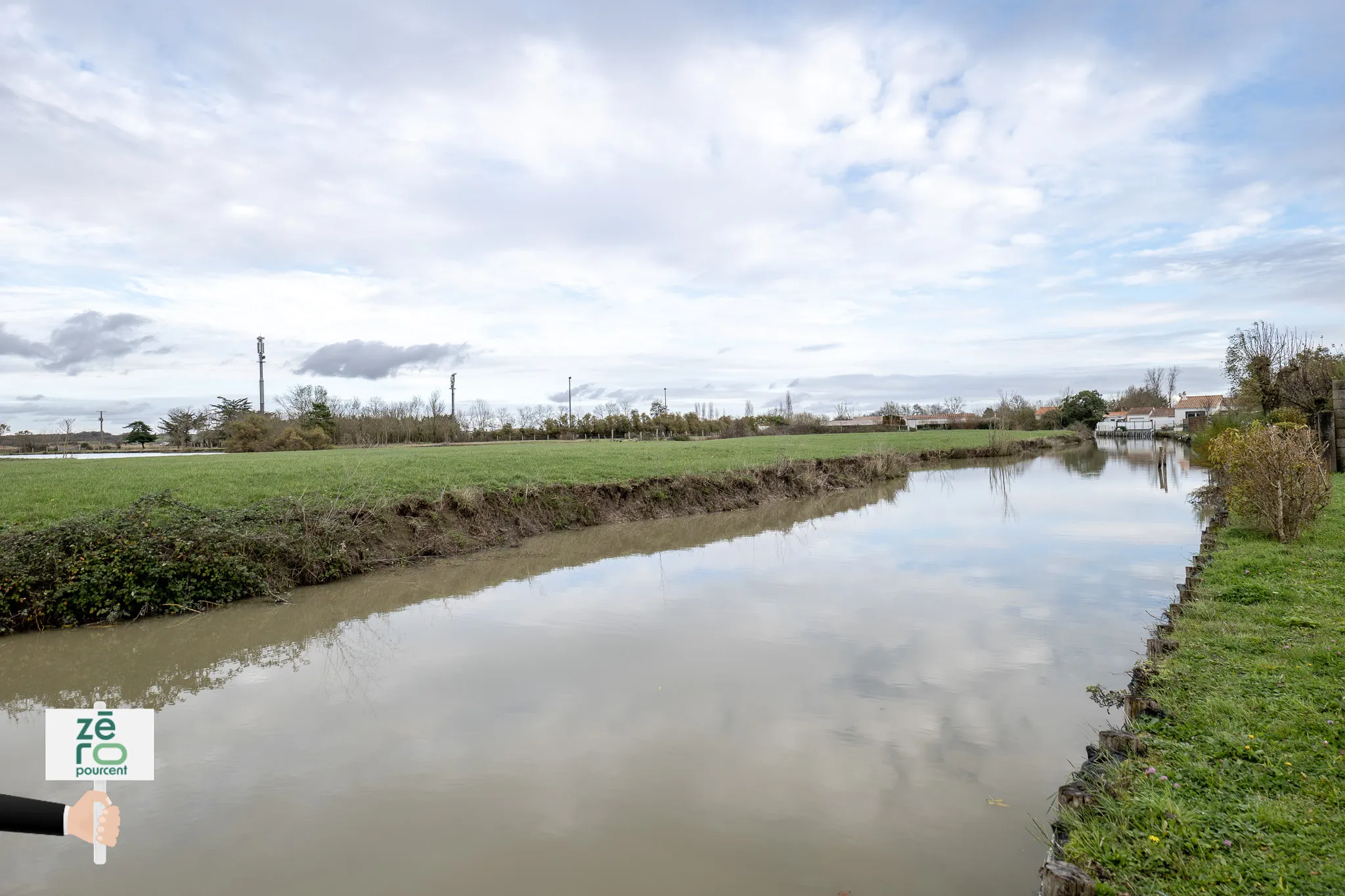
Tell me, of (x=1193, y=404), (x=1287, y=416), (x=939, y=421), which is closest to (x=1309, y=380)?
(x=1287, y=416)

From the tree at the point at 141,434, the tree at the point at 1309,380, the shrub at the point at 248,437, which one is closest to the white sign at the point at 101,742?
the tree at the point at 1309,380

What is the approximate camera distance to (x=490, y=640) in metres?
8.24

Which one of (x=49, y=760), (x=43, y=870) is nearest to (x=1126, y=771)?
(x=49, y=760)

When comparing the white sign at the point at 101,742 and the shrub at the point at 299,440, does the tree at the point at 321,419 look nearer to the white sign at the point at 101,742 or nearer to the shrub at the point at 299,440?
the shrub at the point at 299,440

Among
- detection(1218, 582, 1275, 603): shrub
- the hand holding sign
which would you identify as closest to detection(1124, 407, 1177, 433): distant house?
detection(1218, 582, 1275, 603): shrub

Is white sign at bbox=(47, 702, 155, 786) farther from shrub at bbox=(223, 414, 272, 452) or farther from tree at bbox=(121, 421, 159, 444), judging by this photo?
tree at bbox=(121, 421, 159, 444)

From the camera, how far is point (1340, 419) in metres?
17.7

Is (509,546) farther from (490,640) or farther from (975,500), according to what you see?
(975,500)

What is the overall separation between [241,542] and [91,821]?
10.4 meters

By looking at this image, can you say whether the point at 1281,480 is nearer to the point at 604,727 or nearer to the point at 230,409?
the point at 604,727

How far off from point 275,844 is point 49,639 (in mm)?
6485

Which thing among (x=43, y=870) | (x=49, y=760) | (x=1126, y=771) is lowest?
(x=43, y=870)

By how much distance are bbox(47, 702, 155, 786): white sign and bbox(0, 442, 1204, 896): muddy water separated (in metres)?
2.23

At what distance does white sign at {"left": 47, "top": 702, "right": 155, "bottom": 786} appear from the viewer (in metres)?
1.98
